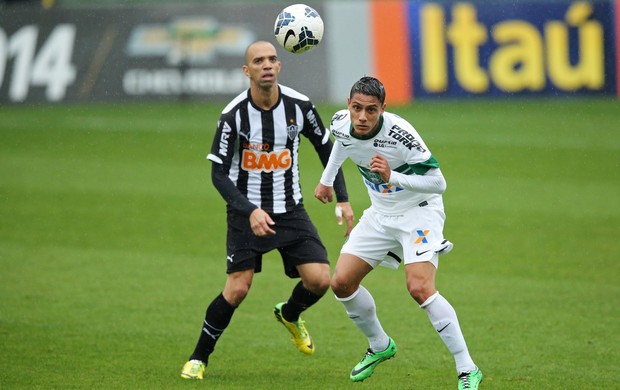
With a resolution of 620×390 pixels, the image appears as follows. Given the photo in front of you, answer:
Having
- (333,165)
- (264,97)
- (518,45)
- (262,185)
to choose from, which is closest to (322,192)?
(333,165)

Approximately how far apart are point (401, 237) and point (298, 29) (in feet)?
5.77

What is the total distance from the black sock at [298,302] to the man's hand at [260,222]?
2.91 feet

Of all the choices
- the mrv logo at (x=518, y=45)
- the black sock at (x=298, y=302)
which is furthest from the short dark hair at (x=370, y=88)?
the mrv logo at (x=518, y=45)

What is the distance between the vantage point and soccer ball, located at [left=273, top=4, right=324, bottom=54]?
7488 millimetres

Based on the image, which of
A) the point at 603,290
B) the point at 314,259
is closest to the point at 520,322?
the point at 603,290

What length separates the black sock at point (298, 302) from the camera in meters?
7.75

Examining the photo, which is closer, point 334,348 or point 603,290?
point 334,348

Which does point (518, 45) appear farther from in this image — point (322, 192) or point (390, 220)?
point (390, 220)

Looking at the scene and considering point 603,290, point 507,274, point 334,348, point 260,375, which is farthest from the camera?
point 507,274

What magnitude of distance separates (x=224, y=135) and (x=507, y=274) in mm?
4417

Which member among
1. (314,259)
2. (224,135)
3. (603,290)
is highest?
(224,135)

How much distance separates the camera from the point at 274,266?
1148 cm

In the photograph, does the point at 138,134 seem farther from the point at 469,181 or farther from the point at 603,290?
the point at 603,290

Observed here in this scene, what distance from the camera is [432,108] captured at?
2197 cm
